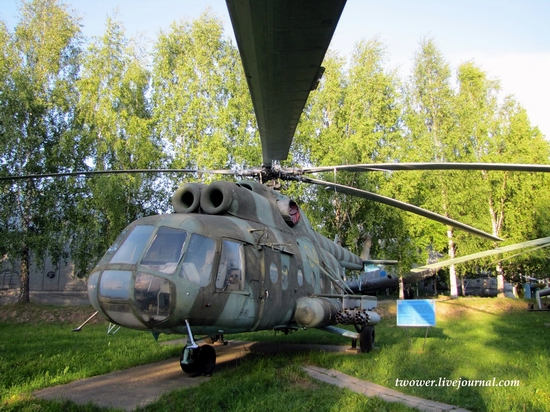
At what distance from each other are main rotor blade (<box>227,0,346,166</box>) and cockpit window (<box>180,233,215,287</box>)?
2841 mm

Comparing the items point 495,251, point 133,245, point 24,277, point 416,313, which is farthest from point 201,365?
point 24,277

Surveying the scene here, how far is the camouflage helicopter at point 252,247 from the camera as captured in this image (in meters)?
2.62

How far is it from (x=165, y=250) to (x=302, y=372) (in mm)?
3132

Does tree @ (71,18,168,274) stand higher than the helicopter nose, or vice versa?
tree @ (71,18,168,274)

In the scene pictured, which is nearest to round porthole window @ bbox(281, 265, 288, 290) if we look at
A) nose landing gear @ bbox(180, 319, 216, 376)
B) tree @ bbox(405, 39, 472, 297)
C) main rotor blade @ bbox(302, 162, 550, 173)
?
nose landing gear @ bbox(180, 319, 216, 376)

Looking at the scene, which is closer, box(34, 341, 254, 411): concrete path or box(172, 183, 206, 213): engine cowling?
box(34, 341, 254, 411): concrete path

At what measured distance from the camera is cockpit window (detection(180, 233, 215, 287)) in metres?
5.86

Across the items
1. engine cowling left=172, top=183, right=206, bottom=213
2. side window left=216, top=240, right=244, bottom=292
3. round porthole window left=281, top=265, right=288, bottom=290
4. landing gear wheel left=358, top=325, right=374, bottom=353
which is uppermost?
engine cowling left=172, top=183, right=206, bottom=213

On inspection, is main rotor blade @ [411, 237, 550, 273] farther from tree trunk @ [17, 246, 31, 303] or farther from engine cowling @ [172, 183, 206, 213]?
tree trunk @ [17, 246, 31, 303]

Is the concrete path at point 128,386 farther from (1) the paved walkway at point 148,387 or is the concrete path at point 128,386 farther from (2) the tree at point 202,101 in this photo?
(2) the tree at point 202,101

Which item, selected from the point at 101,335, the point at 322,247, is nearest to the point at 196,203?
the point at 322,247

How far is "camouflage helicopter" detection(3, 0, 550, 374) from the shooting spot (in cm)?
262

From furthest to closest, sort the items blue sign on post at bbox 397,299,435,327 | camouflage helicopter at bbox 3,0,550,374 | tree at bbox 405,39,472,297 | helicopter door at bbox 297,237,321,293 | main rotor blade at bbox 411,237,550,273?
tree at bbox 405,39,472,297
blue sign on post at bbox 397,299,435,327
helicopter door at bbox 297,237,321,293
main rotor blade at bbox 411,237,550,273
camouflage helicopter at bbox 3,0,550,374

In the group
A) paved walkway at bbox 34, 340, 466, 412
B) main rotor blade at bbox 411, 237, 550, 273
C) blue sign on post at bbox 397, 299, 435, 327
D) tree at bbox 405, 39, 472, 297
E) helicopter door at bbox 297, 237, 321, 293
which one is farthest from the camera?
tree at bbox 405, 39, 472, 297
